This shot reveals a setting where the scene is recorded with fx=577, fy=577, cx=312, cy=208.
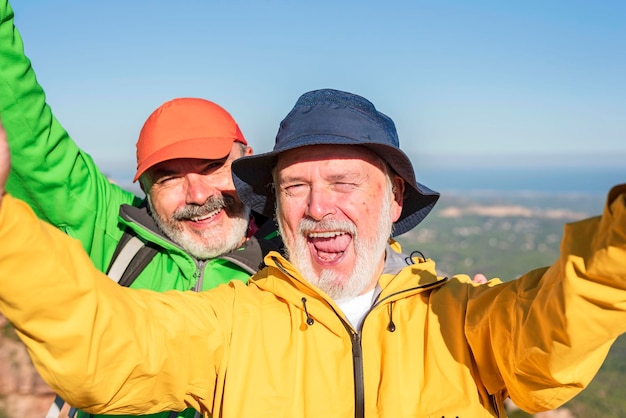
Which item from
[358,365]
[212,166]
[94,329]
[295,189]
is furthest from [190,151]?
[94,329]

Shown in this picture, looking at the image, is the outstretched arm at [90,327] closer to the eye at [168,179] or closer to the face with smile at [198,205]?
the face with smile at [198,205]

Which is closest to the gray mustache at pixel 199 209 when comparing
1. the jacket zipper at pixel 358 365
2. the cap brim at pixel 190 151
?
the cap brim at pixel 190 151

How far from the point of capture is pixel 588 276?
218 centimetres

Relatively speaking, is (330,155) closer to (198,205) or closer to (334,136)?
(334,136)

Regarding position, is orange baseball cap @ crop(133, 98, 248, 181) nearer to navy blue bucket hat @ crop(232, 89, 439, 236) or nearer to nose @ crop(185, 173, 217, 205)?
nose @ crop(185, 173, 217, 205)

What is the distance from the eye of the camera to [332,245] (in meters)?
3.79

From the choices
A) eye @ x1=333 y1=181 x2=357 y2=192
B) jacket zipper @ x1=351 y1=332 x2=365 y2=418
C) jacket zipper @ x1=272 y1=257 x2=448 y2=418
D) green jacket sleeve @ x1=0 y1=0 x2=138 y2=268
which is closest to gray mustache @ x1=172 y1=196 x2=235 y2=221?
green jacket sleeve @ x1=0 y1=0 x2=138 y2=268

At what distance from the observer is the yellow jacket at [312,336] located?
2.11m

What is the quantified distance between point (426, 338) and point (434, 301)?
0.67ft

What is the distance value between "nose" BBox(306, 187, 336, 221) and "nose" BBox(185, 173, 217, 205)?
127cm

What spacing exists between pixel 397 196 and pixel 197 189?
162 cm

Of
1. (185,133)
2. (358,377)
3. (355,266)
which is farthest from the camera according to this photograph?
(185,133)

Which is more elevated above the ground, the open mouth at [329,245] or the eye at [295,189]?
the eye at [295,189]

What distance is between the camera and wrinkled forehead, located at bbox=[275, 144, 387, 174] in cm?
368
